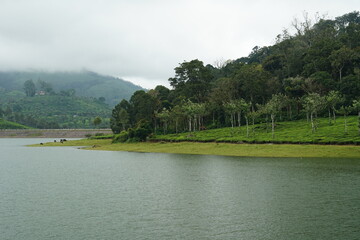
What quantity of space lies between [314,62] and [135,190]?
10066 centimetres

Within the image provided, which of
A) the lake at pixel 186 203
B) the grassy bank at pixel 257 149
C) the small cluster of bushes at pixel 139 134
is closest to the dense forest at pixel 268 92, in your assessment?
the small cluster of bushes at pixel 139 134

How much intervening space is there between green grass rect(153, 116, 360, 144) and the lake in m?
21.9

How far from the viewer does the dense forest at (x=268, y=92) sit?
103 m

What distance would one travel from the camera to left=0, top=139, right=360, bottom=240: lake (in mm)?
24109

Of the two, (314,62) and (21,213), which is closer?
(21,213)

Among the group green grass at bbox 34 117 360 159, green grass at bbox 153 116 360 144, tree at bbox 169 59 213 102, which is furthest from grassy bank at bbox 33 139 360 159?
tree at bbox 169 59 213 102

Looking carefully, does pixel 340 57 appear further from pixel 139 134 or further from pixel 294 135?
pixel 139 134

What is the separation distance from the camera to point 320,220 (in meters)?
25.9

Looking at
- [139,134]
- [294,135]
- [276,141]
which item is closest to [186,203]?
[276,141]

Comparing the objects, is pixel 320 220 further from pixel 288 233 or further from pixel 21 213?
pixel 21 213

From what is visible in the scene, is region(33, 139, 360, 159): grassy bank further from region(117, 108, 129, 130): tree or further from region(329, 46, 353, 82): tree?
region(329, 46, 353, 82): tree

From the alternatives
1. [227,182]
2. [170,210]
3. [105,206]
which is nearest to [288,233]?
[170,210]

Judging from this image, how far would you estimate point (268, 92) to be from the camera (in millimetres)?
123250

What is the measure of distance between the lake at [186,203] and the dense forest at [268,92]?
45.6 m
